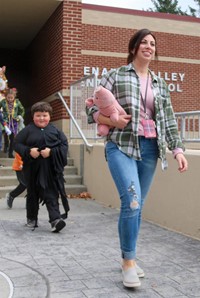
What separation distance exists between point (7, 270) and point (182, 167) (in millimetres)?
1785

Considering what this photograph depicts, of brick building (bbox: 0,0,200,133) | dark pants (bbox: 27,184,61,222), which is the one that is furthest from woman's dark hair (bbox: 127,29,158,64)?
brick building (bbox: 0,0,200,133)

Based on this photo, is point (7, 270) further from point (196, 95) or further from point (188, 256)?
point (196, 95)

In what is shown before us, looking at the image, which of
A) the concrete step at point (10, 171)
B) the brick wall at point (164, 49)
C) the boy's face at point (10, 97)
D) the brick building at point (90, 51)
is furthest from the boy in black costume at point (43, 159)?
the brick wall at point (164, 49)

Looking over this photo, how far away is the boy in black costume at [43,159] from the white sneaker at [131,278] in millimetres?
2023

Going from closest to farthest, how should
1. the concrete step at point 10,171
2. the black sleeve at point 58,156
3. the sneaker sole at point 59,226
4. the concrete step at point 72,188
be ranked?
the sneaker sole at point 59,226 → the black sleeve at point 58,156 → the concrete step at point 72,188 → the concrete step at point 10,171

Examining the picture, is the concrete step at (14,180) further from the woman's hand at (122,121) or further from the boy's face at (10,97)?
the woman's hand at (122,121)

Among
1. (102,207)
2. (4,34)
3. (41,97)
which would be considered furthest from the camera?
(4,34)

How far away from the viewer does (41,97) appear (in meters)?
12.2

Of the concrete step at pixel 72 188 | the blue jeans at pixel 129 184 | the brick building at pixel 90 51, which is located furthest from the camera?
the brick building at pixel 90 51

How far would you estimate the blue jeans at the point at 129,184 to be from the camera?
3.24 meters

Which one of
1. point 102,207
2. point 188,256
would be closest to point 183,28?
point 102,207

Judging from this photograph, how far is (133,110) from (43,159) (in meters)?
2.33

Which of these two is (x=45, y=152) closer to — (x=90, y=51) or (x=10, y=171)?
(x=10, y=171)

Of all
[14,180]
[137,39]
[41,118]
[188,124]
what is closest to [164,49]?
[188,124]
